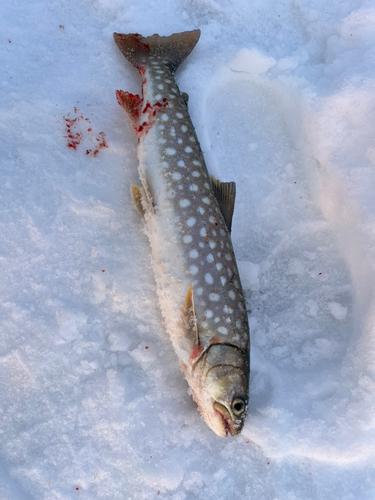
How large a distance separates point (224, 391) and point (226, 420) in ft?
0.71

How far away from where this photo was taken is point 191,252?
2.90 metres

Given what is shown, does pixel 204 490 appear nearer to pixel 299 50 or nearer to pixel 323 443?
pixel 323 443

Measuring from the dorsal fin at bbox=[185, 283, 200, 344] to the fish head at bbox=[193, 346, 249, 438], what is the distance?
171 mm

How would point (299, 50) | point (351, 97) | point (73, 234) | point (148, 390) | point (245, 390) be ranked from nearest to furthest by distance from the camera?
point (245, 390) < point (148, 390) < point (73, 234) < point (351, 97) < point (299, 50)

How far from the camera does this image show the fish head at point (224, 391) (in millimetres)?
2648

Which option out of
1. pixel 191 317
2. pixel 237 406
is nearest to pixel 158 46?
pixel 191 317

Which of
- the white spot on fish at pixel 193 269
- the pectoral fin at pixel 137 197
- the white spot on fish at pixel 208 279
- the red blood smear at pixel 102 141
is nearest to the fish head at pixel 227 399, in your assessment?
the white spot on fish at pixel 208 279

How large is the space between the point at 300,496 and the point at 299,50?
4331mm

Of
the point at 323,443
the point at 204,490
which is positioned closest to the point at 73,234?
the point at 204,490

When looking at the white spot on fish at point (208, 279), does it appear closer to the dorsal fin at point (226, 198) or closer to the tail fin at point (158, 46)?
the dorsal fin at point (226, 198)

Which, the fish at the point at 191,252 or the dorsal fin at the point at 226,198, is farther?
the dorsal fin at the point at 226,198

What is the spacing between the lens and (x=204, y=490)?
9.00 feet

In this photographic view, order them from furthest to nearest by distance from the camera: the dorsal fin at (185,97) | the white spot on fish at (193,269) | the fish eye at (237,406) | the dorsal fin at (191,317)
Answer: the dorsal fin at (185,97)
the white spot on fish at (193,269)
the dorsal fin at (191,317)
the fish eye at (237,406)

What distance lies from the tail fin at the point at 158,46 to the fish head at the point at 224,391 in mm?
2906
